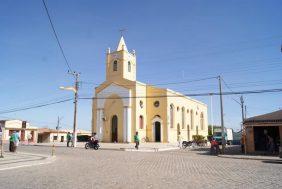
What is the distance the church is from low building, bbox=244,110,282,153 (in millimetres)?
13391

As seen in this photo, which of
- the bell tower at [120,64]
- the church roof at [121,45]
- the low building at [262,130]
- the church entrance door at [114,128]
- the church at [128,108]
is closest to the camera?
the low building at [262,130]

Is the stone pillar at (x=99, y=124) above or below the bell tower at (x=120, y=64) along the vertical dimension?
below

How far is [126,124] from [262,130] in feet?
60.3

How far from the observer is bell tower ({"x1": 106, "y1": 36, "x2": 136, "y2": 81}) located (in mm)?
42906

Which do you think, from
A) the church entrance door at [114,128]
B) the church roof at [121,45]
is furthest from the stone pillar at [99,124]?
the church roof at [121,45]

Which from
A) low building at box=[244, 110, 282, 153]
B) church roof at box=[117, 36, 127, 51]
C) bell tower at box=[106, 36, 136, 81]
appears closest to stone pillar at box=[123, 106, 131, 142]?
bell tower at box=[106, 36, 136, 81]

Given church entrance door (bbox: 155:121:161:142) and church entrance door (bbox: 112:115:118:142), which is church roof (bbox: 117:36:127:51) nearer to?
church entrance door (bbox: 112:115:118:142)

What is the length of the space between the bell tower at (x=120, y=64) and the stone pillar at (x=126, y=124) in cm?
540

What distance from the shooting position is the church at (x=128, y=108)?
39.8 metres

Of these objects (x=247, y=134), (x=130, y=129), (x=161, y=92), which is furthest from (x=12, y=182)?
(x=161, y=92)

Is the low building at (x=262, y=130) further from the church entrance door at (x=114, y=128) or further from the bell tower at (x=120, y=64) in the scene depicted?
the bell tower at (x=120, y=64)

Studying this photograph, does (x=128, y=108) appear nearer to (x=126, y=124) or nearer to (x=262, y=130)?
(x=126, y=124)

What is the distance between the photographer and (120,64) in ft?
142

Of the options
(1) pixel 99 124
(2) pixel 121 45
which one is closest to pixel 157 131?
(1) pixel 99 124
